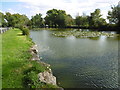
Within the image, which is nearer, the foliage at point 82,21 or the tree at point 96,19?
the tree at point 96,19

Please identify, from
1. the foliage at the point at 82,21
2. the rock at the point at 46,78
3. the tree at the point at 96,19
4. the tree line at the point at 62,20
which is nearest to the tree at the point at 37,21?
the tree line at the point at 62,20

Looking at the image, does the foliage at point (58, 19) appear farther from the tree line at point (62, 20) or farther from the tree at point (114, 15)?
the tree at point (114, 15)

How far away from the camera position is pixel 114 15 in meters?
66.9

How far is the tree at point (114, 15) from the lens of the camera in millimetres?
65525

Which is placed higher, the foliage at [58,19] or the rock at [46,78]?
the foliage at [58,19]

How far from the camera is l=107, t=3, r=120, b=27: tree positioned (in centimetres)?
6553

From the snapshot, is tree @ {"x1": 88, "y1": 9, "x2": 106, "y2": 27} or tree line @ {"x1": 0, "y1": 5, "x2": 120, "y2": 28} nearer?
tree line @ {"x1": 0, "y1": 5, "x2": 120, "y2": 28}

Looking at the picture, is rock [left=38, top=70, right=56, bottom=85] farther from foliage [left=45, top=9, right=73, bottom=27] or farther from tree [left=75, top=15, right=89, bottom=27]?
foliage [left=45, top=9, right=73, bottom=27]

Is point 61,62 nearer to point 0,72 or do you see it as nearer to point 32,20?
point 0,72

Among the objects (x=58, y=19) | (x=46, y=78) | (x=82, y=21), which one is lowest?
(x=46, y=78)

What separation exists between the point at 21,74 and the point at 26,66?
58.1 inches

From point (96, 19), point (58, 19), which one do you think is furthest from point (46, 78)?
point (58, 19)

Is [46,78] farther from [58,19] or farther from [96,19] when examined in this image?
[58,19]

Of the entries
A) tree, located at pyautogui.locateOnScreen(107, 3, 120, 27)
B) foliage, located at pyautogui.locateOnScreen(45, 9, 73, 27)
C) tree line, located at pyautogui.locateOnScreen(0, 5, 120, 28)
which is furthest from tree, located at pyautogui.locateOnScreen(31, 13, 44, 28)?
tree, located at pyautogui.locateOnScreen(107, 3, 120, 27)
